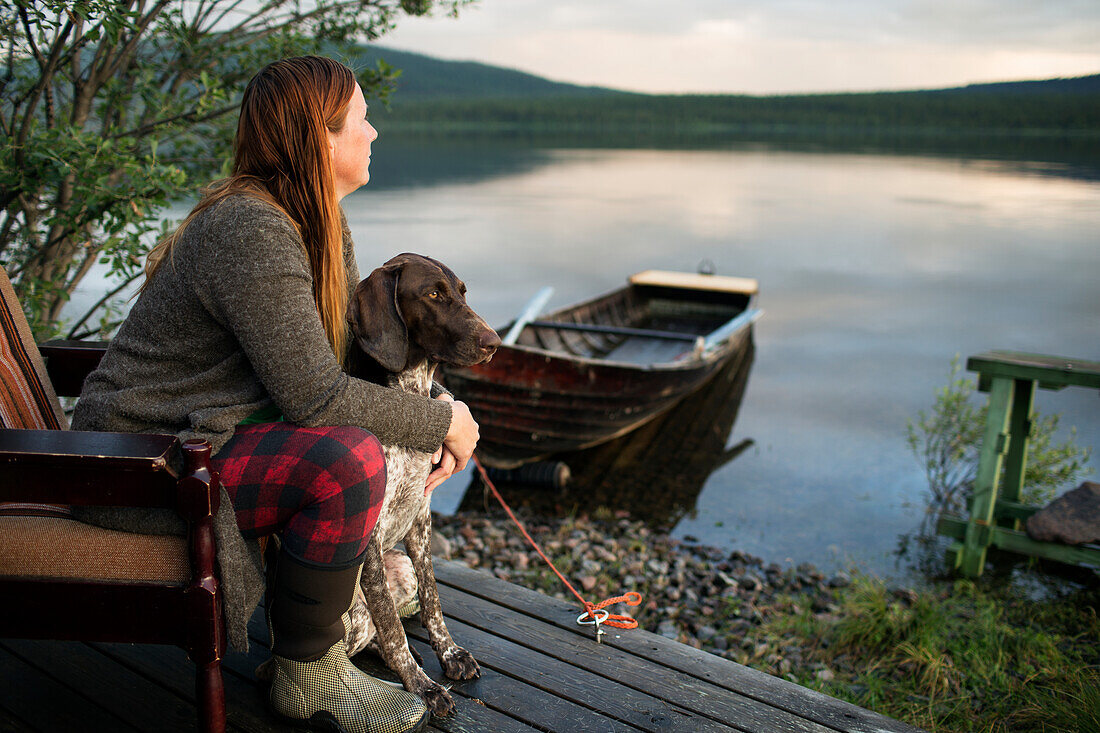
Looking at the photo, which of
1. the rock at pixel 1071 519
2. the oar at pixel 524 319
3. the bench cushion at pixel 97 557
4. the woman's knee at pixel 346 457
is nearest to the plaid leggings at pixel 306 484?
the woman's knee at pixel 346 457

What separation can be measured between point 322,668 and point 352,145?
4.42 feet

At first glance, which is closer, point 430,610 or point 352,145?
point 352,145

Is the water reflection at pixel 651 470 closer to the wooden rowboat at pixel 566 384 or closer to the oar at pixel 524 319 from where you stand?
the wooden rowboat at pixel 566 384

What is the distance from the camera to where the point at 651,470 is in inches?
320

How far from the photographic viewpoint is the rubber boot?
201 centimetres

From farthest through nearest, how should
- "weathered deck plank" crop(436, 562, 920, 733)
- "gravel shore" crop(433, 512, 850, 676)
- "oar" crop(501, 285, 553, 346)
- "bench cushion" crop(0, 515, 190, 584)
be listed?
"oar" crop(501, 285, 553, 346), "gravel shore" crop(433, 512, 850, 676), "weathered deck plank" crop(436, 562, 920, 733), "bench cushion" crop(0, 515, 190, 584)

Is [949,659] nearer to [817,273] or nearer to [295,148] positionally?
[295,148]

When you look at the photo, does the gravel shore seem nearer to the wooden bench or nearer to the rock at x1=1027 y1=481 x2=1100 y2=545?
the wooden bench

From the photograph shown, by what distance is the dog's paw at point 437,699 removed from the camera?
2.27 meters

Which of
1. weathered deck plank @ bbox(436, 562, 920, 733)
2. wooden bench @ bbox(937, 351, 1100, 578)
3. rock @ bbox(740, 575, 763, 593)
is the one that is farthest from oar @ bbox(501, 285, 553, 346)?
weathered deck plank @ bbox(436, 562, 920, 733)

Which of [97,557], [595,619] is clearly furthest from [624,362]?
[97,557]

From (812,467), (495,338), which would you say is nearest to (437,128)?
(812,467)

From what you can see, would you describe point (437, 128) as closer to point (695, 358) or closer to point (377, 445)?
point (695, 358)

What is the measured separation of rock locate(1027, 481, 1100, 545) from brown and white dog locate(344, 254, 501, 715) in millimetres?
4556
